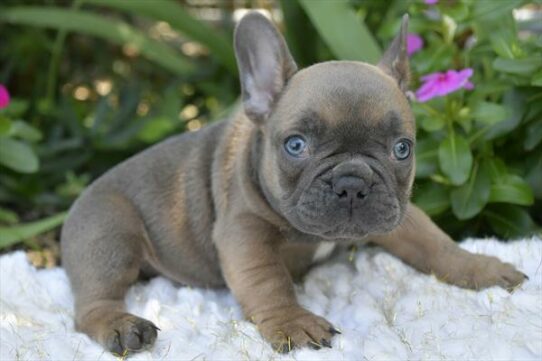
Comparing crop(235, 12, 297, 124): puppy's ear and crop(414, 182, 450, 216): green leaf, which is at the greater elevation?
crop(235, 12, 297, 124): puppy's ear

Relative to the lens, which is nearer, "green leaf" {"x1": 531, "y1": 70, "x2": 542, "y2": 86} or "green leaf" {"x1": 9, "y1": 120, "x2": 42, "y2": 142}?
"green leaf" {"x1": 531, "y1": 70, "x2": 542, "y2": 86}

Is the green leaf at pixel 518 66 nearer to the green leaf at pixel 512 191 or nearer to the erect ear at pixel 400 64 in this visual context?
the green leaf at pixel 512 191

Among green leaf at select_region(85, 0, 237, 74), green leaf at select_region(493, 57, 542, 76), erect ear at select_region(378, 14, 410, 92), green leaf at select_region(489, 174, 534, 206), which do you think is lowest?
green leaf at select_region(85, 0, 237, 74)

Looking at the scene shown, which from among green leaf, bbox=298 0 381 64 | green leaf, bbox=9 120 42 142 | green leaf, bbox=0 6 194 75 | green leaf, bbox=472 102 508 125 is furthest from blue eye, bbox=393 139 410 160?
green leaf, bbox=0 6 194 75

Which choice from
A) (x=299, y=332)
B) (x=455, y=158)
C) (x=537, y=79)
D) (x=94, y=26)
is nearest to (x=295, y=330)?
(x=299, y=332)

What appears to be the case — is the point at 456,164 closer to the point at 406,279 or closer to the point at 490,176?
the point at 490,176

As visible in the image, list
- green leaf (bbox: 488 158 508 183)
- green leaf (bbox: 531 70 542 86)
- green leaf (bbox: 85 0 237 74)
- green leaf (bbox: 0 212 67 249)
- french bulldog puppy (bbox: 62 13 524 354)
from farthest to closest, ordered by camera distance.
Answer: green leaf (bbox: 85 0 237 74) → green leaf (bbox: 0 212 67 249) → green leaf (bbox: 488 158 508 183) → green leaf (bbox: 531 70 542 86) → french bulldog puppy (bbox: 62 13 524 354)

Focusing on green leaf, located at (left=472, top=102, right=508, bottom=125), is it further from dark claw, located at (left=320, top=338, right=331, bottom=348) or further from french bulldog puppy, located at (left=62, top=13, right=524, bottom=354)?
dark claw, located at (left=320, top=338, right=331, bottom=348)

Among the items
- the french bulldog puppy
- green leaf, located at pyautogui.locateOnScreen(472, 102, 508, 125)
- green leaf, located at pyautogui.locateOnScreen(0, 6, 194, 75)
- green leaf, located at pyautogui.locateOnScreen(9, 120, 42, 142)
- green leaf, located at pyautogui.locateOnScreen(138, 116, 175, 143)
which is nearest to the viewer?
the french bulldog puppy
